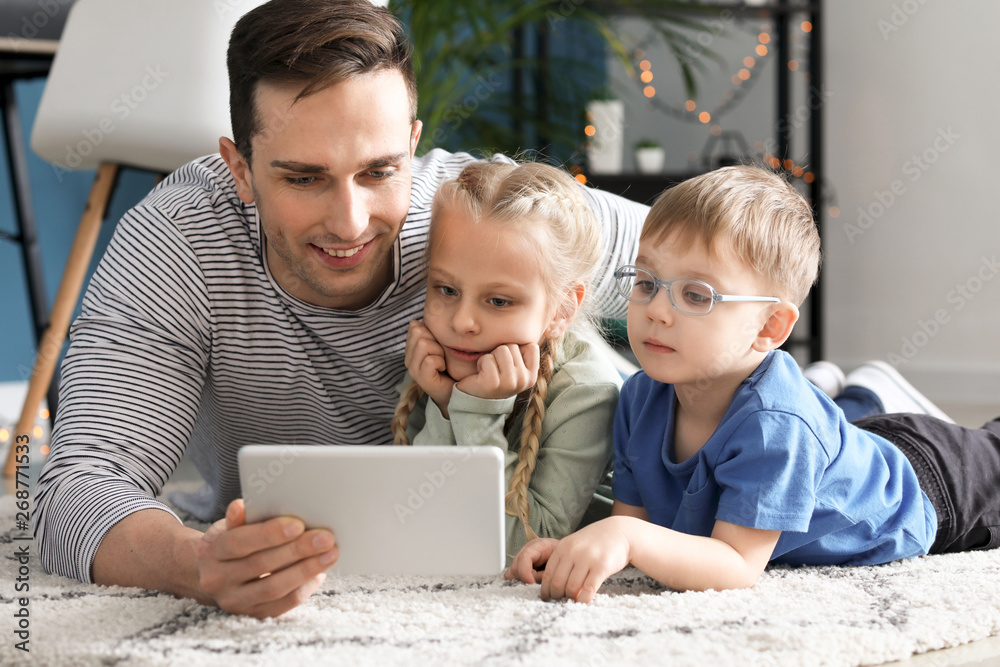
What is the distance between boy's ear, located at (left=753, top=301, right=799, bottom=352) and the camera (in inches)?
36.9

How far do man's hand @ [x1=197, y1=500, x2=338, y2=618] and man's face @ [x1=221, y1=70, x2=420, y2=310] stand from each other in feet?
1.27

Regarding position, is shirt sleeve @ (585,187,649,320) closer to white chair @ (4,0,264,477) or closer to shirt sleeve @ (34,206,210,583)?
shirt sleeve @ (34,206,210,583)

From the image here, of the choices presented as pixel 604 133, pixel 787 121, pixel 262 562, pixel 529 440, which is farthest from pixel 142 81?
pixel 787 121

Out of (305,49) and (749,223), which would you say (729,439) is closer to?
(749,223)

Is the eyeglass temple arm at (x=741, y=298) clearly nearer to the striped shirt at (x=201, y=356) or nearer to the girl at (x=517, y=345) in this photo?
the girl at (x=517, y=345)

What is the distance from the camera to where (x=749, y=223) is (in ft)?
3.02

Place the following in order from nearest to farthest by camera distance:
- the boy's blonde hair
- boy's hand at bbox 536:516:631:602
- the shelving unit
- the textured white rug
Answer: the textured white rug < boy's hand at bbox 536:516:631:602 < the boy's blonde hair < the shelving unit

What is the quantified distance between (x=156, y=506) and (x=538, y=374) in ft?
1.46

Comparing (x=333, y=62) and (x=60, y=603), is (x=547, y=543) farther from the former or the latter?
(x=333, y=62)

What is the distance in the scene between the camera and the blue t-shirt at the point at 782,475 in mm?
871

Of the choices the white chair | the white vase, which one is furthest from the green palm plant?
the white chair

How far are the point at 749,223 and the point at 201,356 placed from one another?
68 cm

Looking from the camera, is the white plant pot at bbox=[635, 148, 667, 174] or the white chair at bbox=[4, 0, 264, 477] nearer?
the white chair at bbox=[4, 0, 264, 477]

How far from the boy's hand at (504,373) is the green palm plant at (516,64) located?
46.2 inches
